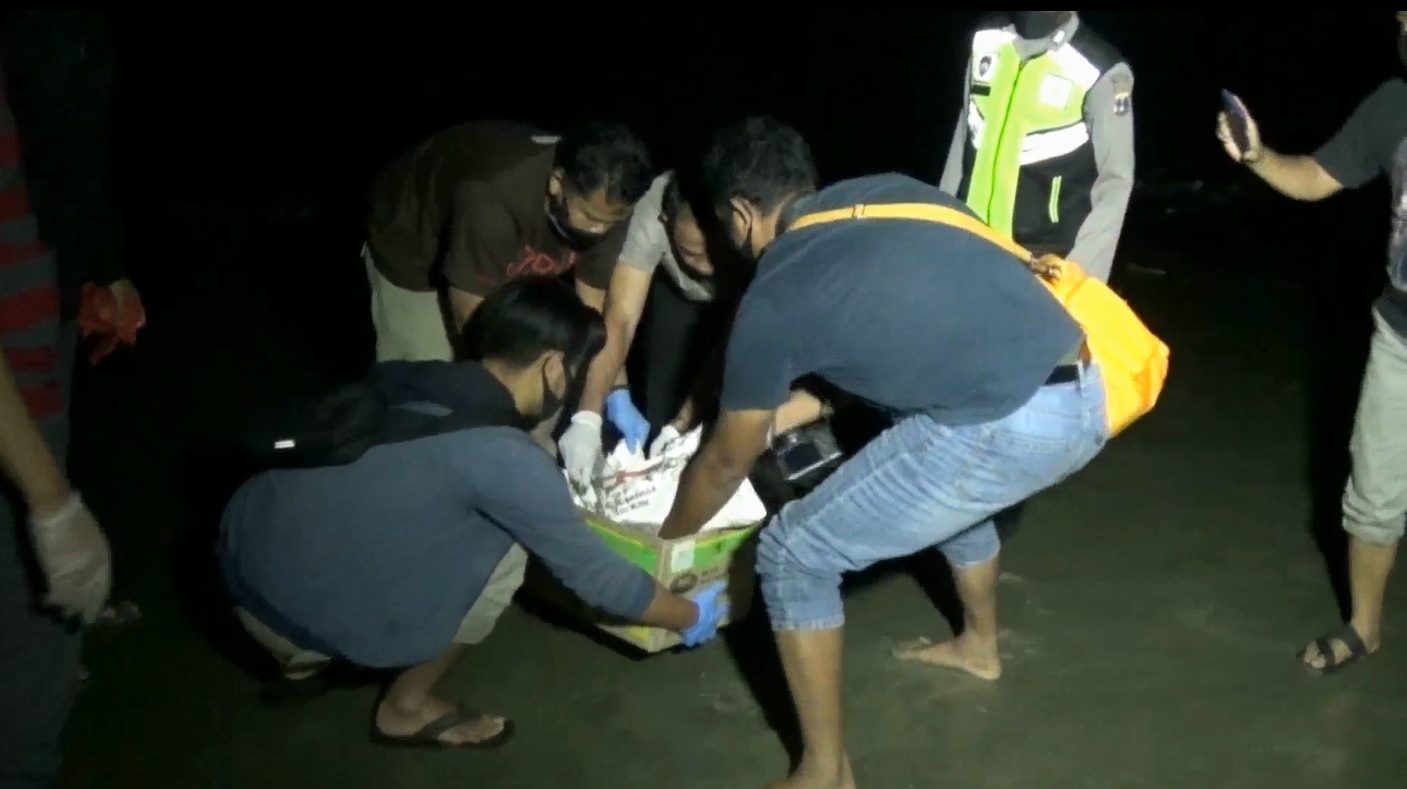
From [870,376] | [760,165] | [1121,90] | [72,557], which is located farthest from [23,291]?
[1121,90]

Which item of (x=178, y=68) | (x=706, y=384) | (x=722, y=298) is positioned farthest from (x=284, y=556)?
(x=178, y=68)

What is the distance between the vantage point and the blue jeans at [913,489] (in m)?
2.41

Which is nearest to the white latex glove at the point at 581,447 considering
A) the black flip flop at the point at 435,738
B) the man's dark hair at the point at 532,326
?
the man's dark hair at the point at 532,326

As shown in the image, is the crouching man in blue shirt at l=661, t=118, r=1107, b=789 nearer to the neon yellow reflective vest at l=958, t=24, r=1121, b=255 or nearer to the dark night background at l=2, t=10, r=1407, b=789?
the dark night background at l=2, t=10, r=1407, b=789

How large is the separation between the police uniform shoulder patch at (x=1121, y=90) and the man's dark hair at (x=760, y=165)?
96 centimetres

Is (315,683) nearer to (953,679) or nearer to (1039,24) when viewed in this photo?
(953,679)

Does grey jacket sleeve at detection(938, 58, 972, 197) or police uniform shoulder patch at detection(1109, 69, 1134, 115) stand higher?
police uniform shoulder patch at detection(1109, 69, 1134, 115)

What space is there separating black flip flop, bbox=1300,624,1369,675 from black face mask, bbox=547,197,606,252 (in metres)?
1.98

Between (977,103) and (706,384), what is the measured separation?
928 millimetres

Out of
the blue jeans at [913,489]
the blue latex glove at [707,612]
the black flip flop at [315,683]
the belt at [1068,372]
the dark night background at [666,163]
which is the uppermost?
the belt at [1068,372]

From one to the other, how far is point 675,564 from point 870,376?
2.36 ft

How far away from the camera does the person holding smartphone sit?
112 inches

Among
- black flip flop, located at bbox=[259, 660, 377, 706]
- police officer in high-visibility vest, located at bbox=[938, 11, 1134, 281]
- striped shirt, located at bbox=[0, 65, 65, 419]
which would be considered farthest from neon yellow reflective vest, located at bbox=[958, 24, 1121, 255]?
striped shirt, located at bbox=[0, 65, 65, 419]

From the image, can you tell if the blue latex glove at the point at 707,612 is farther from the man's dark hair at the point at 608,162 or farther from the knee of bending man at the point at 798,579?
the man's dark hair at the point at 608,162
